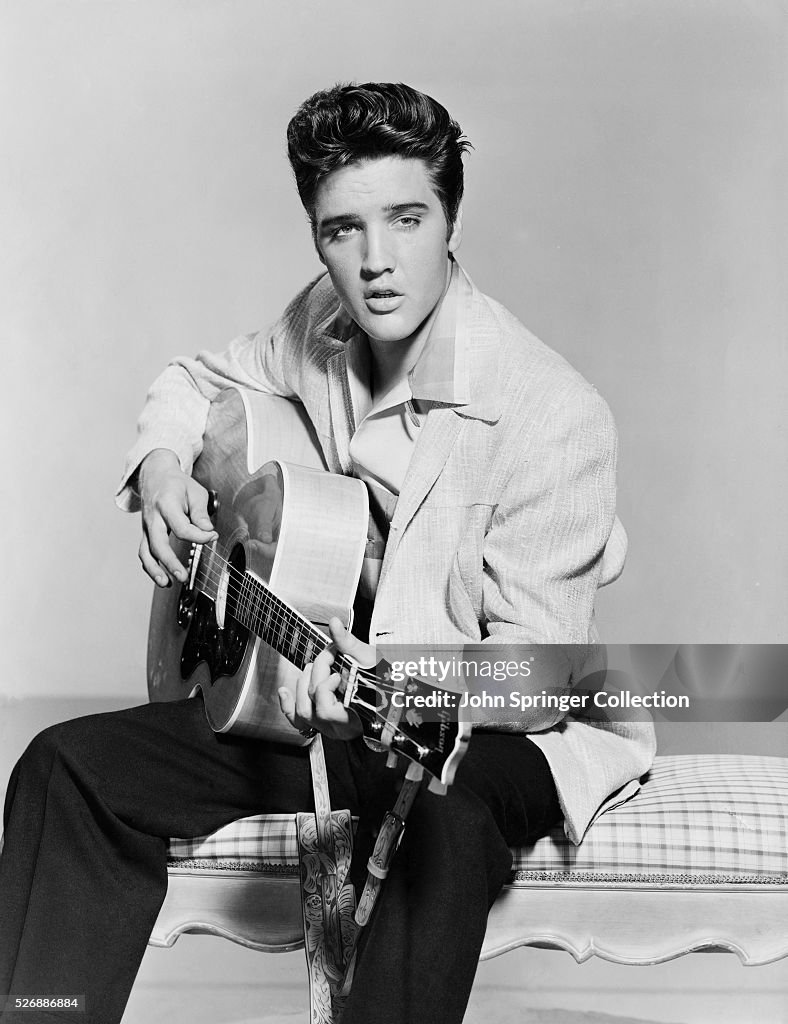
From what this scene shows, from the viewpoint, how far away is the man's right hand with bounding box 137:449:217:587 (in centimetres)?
180

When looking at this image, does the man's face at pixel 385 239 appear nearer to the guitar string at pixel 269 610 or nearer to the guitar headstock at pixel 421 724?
the guitar string at pixel 269 610

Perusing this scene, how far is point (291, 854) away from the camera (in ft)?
5.28

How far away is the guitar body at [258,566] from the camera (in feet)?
5.32

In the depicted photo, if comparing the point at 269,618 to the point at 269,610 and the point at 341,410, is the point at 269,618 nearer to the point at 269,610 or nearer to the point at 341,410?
the point at 269,610

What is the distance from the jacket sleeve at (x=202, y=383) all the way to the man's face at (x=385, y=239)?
1.13 ft

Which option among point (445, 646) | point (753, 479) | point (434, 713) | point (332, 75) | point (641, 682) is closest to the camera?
point (434, 713)

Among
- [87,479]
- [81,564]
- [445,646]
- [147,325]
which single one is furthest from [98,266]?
[445,646]

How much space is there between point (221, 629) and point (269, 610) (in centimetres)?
21

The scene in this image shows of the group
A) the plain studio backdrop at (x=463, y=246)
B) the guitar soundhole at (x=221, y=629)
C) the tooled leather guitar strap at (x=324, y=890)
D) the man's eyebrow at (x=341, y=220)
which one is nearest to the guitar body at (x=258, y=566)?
the guitar soundhole at (x=221, y=629)

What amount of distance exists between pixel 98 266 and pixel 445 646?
1.85m

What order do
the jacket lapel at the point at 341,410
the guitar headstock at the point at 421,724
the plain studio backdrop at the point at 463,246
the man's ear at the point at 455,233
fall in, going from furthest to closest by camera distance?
the plain studio backdrop at the point at 463,246 < the jacket lapel at the point at 341,410 < the man's ear at the point at 455,233 < the guitar headstock at the point at 421,724

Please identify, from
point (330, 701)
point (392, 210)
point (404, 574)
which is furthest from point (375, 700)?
point (392, 210)

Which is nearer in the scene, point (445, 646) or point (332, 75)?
point (445, 646)

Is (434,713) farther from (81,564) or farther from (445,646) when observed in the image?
(81,564)
